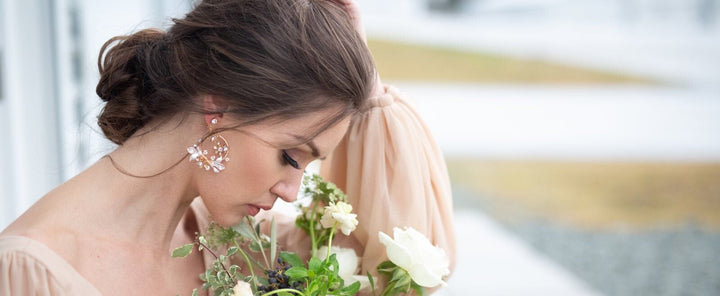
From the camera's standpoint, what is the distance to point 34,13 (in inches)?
89.7

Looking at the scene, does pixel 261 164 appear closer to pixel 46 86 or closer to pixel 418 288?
pixel 418 288

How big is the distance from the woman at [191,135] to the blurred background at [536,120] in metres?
0.13

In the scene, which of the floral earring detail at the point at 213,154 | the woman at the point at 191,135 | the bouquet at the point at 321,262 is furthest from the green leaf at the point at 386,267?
the floral earring detail at the point at 213,154

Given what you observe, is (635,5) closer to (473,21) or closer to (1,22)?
(473,21)

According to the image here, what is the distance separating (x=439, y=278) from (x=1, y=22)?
5.25 feet

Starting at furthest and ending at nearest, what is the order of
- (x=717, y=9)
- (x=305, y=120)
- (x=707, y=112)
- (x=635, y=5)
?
1. (x=635, y=5)
2. (x=717, y=9)
3. (x=707, y=112)
4. (x=305, y=120)

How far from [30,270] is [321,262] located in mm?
459

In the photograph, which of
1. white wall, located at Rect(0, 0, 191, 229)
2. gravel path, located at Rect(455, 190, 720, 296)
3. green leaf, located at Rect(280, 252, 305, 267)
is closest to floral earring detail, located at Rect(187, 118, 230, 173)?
green leaf, located at Rect(280, 252, 305, 267)

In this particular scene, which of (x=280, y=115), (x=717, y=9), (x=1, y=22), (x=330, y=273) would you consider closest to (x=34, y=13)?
(x=1, y=22)

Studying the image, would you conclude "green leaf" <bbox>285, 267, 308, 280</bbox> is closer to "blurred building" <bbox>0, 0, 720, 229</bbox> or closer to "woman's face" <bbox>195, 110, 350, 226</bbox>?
"woman's face" <bbox>195, 110, 350, 226</bbox>

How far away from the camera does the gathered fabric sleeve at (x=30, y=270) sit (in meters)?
1.11

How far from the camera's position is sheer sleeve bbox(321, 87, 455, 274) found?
1.45 meters

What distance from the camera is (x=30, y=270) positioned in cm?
111

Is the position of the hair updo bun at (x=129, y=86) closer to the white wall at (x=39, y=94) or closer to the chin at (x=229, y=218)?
the chin at (x=229, y=218)
